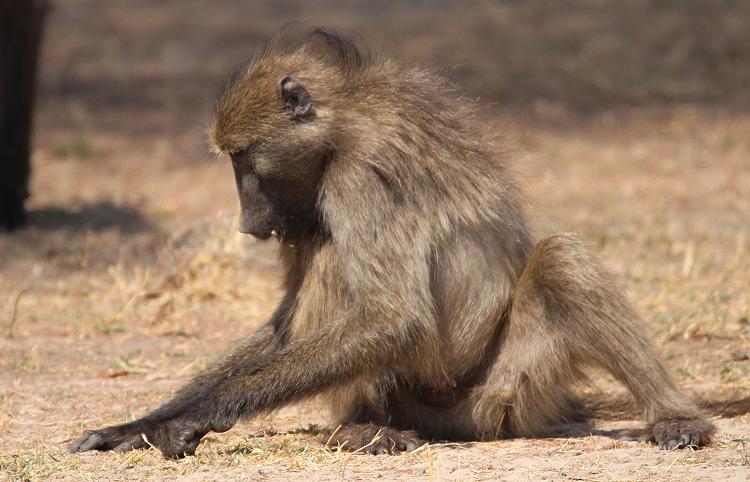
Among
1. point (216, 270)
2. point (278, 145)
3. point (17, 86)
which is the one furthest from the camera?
point (17, 86)

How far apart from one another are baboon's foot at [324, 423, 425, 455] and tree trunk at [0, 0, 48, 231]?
13.4 ft

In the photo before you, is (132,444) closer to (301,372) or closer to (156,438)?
(156,438)

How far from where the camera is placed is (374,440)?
409 centimetres

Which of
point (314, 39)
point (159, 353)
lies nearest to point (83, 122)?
point (159, 353)

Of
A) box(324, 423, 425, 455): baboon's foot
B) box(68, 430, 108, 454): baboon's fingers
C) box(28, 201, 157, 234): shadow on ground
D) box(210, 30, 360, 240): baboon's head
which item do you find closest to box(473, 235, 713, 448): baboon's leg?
box(324, 423, 425, 455): baboon's foot

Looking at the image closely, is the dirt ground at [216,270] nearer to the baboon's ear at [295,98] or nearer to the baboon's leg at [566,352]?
the baboon's leg at [566,352]

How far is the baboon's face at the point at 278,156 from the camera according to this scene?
4.20 metres

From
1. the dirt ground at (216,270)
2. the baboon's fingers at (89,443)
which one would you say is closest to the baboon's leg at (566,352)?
the dirt ground at (216,270)

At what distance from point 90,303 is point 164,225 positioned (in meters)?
1.85

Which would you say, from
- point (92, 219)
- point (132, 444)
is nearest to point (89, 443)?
point (132, 444)

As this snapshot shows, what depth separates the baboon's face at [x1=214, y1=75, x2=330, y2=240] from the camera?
13.8ft

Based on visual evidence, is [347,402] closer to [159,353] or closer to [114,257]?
[159,353]

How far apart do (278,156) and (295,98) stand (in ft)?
0.68

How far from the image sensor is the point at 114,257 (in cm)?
726
